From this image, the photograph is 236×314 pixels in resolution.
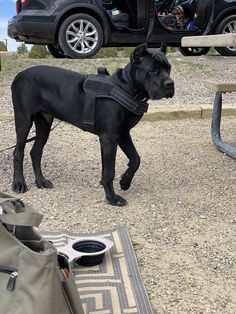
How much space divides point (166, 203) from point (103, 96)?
2.92ft

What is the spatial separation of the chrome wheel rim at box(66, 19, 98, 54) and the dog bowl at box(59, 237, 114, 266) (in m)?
6.18

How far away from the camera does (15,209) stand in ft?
5.92

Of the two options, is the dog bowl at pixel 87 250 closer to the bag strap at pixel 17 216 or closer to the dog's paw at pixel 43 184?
the bag strap at pixel 17 216

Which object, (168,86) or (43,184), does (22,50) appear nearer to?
(43,184)

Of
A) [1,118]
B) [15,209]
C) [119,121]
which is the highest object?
[15,209]

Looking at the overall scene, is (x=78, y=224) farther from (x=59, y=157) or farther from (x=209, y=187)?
(x=59, y=157)

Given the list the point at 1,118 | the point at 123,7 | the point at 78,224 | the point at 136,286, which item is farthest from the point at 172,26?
the point at 136,286

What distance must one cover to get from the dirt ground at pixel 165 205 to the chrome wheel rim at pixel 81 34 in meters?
3.22

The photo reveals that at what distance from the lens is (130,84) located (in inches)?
137

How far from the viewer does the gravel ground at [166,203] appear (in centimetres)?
270

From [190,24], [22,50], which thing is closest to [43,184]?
[190,24]

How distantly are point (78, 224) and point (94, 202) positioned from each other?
40 centimetres

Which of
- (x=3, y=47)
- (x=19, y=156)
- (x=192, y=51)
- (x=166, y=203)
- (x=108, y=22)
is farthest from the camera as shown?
(x=3, y=47)

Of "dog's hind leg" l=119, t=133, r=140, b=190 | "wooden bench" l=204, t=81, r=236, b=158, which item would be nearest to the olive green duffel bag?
"dog's hind leg" l=119, t=133, r=140, b=190
